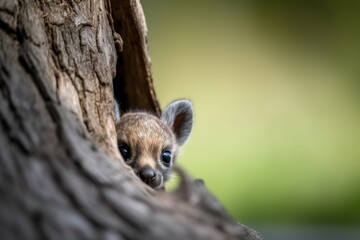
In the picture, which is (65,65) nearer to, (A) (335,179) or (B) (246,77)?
(B) (246,77)

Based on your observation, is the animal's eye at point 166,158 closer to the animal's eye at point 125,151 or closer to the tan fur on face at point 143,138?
the tan fur on face at point 143,138

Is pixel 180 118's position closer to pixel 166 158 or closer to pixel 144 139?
pixel 166 158

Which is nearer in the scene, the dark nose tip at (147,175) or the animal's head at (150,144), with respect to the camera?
the dark nose tip at (147,175)

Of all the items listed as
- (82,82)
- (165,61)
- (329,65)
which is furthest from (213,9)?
(82,82)

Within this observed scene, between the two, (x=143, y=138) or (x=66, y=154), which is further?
(x=143, y=138)

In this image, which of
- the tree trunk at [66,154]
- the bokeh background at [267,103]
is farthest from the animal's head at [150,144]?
the bokeh background at [267,103]

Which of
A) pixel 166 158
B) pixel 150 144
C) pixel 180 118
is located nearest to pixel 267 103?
pixel 180 118
